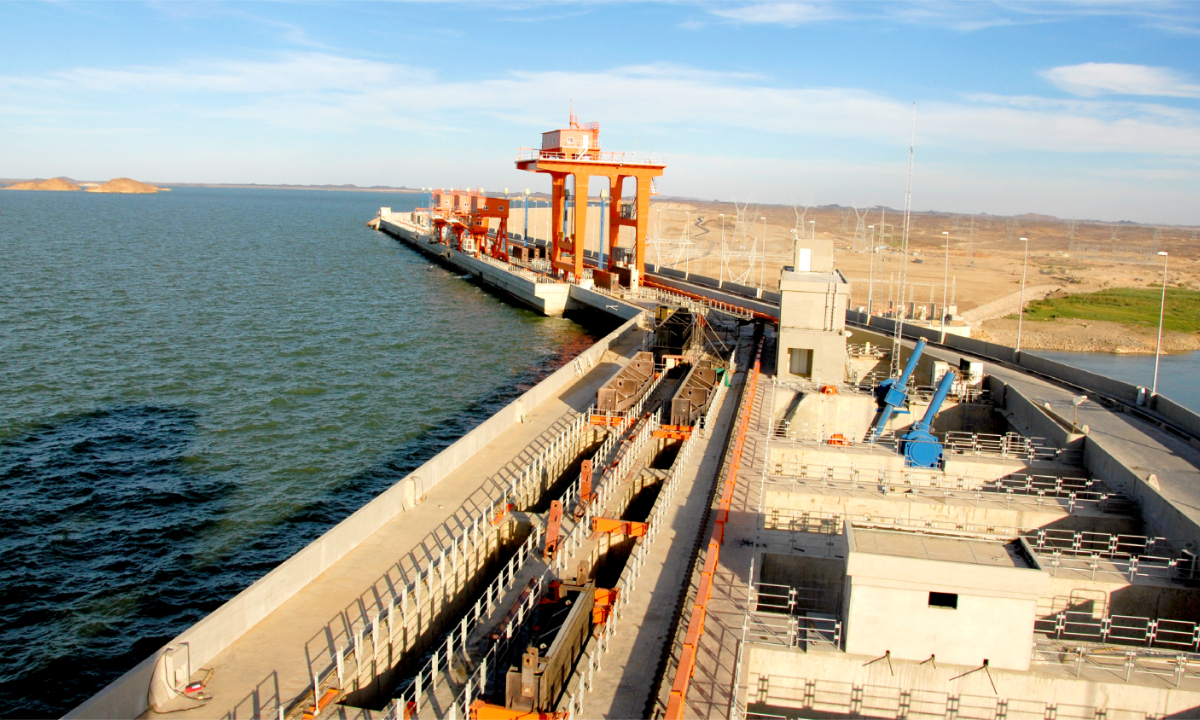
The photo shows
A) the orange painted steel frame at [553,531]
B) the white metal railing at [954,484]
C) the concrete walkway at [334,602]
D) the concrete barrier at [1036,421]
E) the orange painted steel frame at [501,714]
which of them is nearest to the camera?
the orange painted steel frame at [501,714]

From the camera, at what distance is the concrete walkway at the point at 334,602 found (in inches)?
520

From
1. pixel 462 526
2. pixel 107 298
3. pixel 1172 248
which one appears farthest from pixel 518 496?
pixel 1172 248

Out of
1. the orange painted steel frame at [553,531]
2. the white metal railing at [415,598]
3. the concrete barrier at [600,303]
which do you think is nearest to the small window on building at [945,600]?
the orange painted steel frame at [553,531]

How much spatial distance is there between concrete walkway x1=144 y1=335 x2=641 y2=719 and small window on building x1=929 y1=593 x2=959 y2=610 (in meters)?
10.4

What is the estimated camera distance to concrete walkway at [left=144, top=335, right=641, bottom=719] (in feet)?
43.3

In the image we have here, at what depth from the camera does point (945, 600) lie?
45.6ft

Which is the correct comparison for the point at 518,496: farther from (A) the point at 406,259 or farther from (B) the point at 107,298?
(A) the point at 406,259

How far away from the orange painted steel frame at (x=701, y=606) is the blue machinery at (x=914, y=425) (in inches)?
246

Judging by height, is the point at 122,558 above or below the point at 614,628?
below

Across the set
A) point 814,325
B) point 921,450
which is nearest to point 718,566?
point 921,450

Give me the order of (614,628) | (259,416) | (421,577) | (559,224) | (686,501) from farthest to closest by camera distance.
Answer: (559,224), (259,416), (686,501), (421,577), (614,628)

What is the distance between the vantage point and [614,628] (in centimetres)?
1528

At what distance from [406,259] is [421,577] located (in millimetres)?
94962

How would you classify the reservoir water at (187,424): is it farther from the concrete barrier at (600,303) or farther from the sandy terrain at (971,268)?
the sandy terrain at (971,268)
